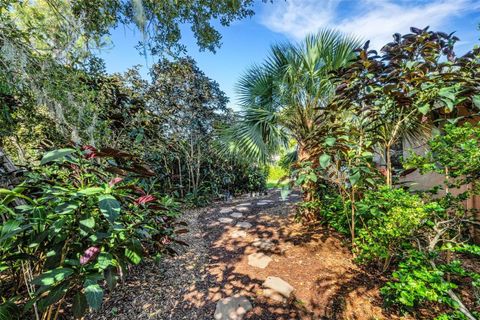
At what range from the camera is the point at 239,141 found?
3.11m

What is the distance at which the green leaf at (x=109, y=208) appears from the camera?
695mm

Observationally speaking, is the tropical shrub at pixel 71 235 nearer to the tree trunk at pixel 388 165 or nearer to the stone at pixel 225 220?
the tree trunk at pixel 388 165

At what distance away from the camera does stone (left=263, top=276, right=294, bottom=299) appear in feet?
6.10

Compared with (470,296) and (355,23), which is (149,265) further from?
(355,23)

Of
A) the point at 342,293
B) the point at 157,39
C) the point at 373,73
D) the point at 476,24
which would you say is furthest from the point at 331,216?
the point at 157,39

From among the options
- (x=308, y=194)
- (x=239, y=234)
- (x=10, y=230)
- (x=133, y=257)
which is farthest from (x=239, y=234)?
(x=10, y=230)

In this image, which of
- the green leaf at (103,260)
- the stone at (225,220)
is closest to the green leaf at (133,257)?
the green leaf at (103,260)

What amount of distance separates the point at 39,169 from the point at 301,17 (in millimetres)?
3486

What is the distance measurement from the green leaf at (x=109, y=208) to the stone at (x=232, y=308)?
1.43 metres

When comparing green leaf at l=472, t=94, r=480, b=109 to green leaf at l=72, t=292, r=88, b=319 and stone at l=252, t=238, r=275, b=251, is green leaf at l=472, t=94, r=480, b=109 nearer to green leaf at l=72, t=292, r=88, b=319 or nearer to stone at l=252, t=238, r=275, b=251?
stone at l=252, t=238, r=275, b=251

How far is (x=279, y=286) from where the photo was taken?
1.93m

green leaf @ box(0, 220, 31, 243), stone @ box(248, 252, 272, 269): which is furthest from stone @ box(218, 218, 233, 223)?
green leaf @ box(0, 220, 31, 243)

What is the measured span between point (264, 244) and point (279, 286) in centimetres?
75

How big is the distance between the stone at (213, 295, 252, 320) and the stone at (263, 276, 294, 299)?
0.91ft
